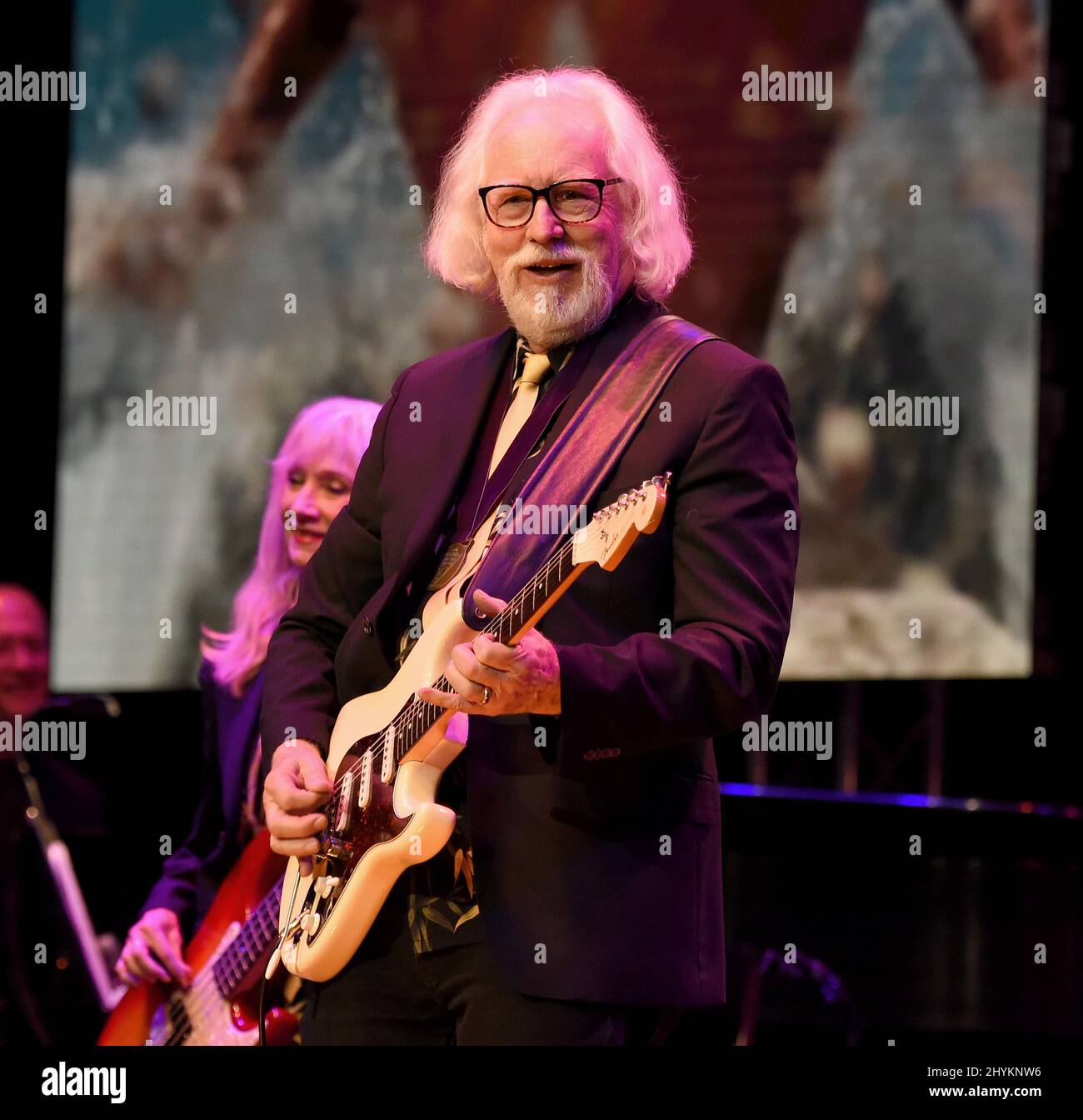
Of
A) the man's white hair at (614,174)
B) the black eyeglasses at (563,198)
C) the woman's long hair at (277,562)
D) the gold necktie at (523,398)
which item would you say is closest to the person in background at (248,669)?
the woman's long hair at (277,562)

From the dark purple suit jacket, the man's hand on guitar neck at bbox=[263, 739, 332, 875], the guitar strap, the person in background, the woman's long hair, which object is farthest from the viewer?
the woman's long hair

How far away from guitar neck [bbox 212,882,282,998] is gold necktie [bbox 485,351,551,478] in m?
1.36

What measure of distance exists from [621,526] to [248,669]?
6.97ft

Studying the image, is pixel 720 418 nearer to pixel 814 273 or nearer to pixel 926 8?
pixel 814 273

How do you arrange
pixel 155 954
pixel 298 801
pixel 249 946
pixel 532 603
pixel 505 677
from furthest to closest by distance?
pixel 155 954 < pixel 249 946 < pixel 298 801 < pixel 532 603 < pixel 505 677

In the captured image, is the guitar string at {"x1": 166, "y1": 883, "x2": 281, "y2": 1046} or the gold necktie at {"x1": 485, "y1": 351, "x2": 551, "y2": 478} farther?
the guitar string at {"x1": 166, "y1": 883, "x2": 281, "y2": 1046}

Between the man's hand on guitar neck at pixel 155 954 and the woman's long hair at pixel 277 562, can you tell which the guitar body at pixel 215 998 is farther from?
the woman's long hair at pixel 277 562

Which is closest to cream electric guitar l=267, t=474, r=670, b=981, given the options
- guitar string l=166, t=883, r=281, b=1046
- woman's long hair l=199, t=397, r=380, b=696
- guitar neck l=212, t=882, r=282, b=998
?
guitar neck l=212, t=882, r=282, b=998

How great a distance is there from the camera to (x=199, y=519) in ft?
21.2

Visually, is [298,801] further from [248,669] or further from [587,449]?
[248,669]

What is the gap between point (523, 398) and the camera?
102 inches

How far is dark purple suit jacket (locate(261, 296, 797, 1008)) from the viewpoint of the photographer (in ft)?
6.79

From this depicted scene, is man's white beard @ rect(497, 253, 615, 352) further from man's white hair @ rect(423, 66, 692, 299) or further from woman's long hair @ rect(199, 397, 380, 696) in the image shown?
woman's long hair @ rect(199, 397, 380, 696)

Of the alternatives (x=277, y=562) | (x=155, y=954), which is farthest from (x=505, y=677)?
(x=277, y=562)
